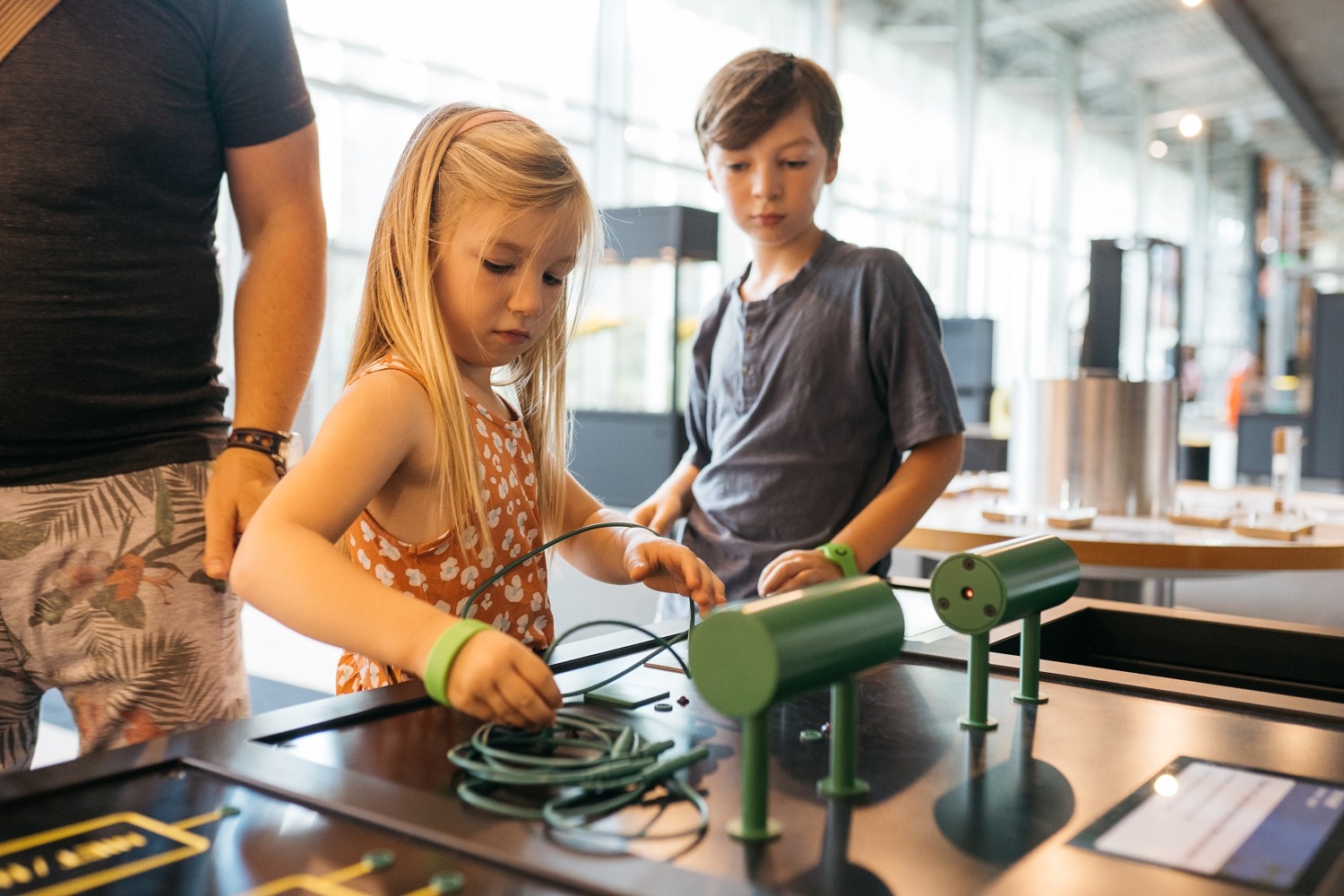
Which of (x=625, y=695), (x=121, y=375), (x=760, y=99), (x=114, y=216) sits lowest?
(x=625, y=695)

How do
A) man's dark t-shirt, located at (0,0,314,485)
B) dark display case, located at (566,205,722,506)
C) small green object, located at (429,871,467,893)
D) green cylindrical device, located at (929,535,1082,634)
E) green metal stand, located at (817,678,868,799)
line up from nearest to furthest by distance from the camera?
1. small green object, located at (429,871,467,893)
2. green metal stand, located at (817,678,868,799)
3. green cylindrical device, located at (929,535,1082,634)
4. man's dark t-shirt, located at (0,0,314,485)
5. dark display case, located at (566,205,722,506)

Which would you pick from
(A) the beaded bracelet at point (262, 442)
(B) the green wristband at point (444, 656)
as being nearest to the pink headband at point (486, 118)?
(A) the beaded bracelet at point (262, 442)

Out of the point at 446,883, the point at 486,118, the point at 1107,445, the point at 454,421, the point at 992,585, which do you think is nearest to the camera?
the point at 446,883

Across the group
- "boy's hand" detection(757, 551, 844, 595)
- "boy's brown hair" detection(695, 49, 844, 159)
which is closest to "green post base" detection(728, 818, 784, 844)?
"boy's hand" detection(757, 551, 844, 595)

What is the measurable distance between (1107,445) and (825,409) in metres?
1.15

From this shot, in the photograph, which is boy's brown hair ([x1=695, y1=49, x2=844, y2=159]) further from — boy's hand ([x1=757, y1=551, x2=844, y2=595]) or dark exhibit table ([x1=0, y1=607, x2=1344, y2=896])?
Result: dark exhibit table ([x1=0, y1=607, x2=1344, y2=896])

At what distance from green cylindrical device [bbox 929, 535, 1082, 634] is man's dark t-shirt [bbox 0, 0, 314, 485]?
29.0 inches

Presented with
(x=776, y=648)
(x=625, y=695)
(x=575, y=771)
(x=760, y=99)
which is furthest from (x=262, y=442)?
(x=760, y=99)

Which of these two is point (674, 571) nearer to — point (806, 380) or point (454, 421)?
point (454, 421)

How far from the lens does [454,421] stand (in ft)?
3.34

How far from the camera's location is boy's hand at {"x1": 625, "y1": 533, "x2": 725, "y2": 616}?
986mm

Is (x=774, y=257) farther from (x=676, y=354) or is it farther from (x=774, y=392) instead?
(x=676, y=354)

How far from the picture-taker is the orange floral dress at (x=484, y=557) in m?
1.03

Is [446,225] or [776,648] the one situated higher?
[446,225]
